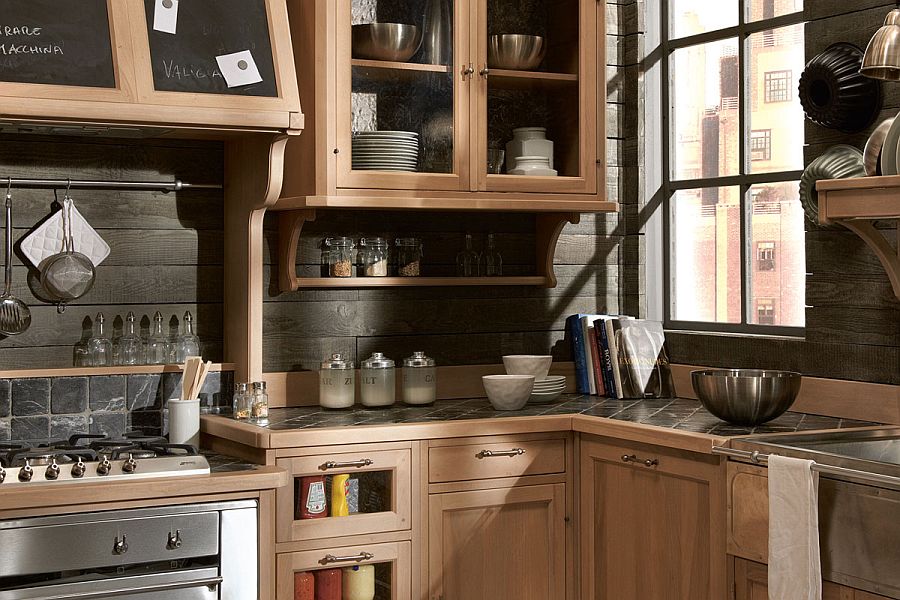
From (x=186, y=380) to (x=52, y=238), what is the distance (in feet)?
1.73

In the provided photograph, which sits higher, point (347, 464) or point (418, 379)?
Result: point (418, 379)

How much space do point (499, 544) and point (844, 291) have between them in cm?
117

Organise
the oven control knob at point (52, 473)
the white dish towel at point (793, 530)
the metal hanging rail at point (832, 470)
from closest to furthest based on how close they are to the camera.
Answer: the metal hanging rail at point (832, 470) → the white dish towel at point (793, 530) → the oven control knob at point (52, 473)

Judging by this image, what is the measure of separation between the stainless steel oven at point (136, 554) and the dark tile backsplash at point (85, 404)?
0.60m

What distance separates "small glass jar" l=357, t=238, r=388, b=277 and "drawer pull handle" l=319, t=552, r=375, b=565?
902mm

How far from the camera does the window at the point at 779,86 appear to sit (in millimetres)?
3352

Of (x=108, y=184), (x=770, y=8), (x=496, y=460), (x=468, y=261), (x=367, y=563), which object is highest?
(x=770, y=8)

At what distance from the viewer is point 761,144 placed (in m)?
3.45

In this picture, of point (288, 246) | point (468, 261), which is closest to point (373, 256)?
point (288, 246)

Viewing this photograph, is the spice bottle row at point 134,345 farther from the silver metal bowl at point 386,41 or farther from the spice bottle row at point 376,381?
the silver metal bowl at point 386,41

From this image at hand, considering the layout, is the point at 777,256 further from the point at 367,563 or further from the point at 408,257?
the point at 367,563

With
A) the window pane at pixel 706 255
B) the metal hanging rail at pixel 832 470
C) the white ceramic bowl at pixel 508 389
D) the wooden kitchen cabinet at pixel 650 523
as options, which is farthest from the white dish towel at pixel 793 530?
the window pane at pixel 706 255

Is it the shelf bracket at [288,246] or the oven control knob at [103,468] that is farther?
the shelf bracket at [288,246]

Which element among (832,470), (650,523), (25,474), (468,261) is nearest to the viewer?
(832,470)
